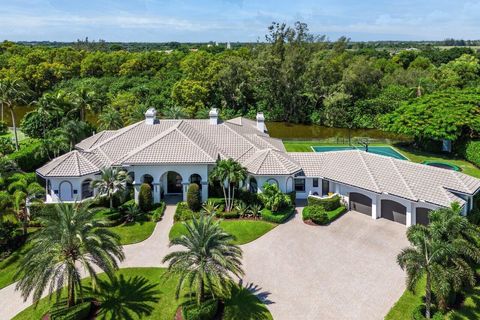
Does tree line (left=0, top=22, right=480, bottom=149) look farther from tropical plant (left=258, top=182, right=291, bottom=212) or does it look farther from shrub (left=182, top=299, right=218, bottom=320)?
shrub (left=182, top=299, right=218, bottom=320)

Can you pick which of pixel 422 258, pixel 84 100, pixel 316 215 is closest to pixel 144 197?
pixel 316 215

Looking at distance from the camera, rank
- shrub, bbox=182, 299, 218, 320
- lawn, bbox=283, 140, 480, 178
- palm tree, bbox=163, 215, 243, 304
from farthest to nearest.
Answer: lawn, bbox=283, 140, 480, 178
shrub, bbox=182, 299, 218, 320
palm tree, bbox=163, 215, 243, 304

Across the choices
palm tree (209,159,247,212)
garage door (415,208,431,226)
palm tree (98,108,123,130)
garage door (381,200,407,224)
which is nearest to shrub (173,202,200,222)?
palm tree (209,159,247,212)

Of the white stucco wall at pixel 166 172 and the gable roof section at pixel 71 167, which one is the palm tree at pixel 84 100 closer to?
the gable roof section at pixel 71 167

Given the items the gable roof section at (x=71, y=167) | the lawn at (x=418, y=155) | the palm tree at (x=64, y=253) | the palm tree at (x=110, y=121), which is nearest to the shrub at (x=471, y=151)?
the lawn at (x=418, y=155)

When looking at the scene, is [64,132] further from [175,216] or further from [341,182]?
[341,182]
